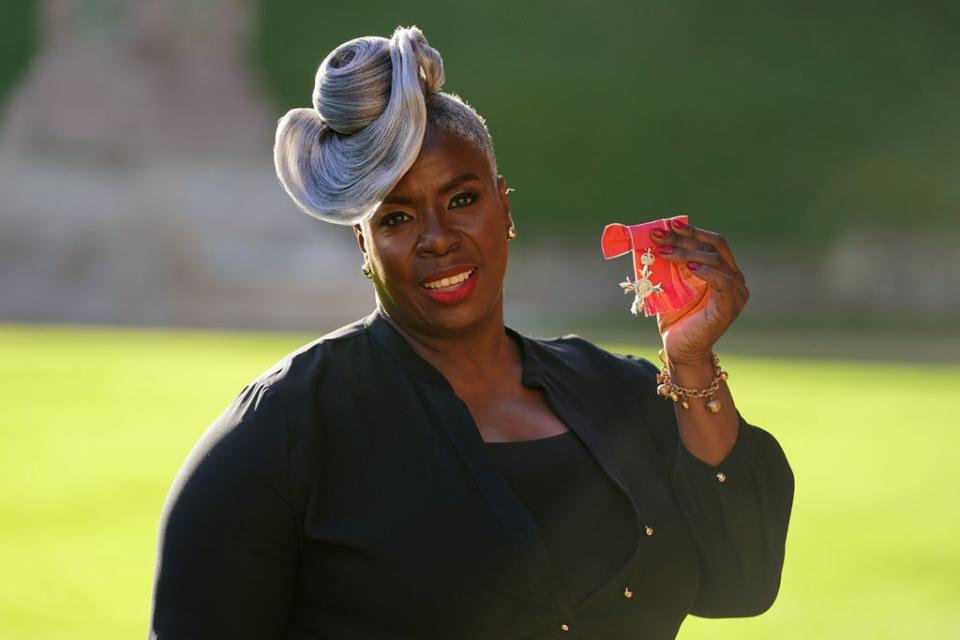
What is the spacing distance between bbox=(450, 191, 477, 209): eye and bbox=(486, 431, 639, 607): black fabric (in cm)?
36

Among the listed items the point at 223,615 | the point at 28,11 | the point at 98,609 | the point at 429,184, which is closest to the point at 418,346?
the point at 429,184

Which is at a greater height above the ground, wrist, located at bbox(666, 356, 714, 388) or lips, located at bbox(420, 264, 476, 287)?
lips, located at bbox(420, 264, 476, 287)

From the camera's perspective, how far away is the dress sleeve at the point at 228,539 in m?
1.89

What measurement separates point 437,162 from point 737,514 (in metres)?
0.72

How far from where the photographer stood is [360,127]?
2.04 m

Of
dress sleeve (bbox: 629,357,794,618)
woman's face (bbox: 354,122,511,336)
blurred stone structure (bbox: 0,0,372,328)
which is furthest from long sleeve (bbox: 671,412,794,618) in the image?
blurred stone structure (bbox: 0,0,372,328)

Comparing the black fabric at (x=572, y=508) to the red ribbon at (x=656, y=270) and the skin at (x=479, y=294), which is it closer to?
the skin at (x=479, y=294)

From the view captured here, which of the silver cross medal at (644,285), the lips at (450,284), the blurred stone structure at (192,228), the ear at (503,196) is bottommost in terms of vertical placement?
the lips at (450,284)

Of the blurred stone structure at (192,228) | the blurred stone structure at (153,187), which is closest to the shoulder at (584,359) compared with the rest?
the blurred stone structure at (192,228)

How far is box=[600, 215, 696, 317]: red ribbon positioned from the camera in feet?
7.11

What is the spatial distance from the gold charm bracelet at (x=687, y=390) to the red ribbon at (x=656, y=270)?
8cm

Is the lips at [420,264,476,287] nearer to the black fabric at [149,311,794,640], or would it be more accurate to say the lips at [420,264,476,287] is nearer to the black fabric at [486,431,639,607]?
the black fabric at [149,311,794,640]

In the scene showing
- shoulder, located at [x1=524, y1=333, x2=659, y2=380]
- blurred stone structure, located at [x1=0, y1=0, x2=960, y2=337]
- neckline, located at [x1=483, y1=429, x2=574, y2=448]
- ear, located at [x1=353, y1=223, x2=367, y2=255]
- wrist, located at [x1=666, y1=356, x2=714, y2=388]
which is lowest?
neckline, located at [x1=483, y1=429, x2=574, y2=448]

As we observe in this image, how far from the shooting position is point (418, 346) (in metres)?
2.17
